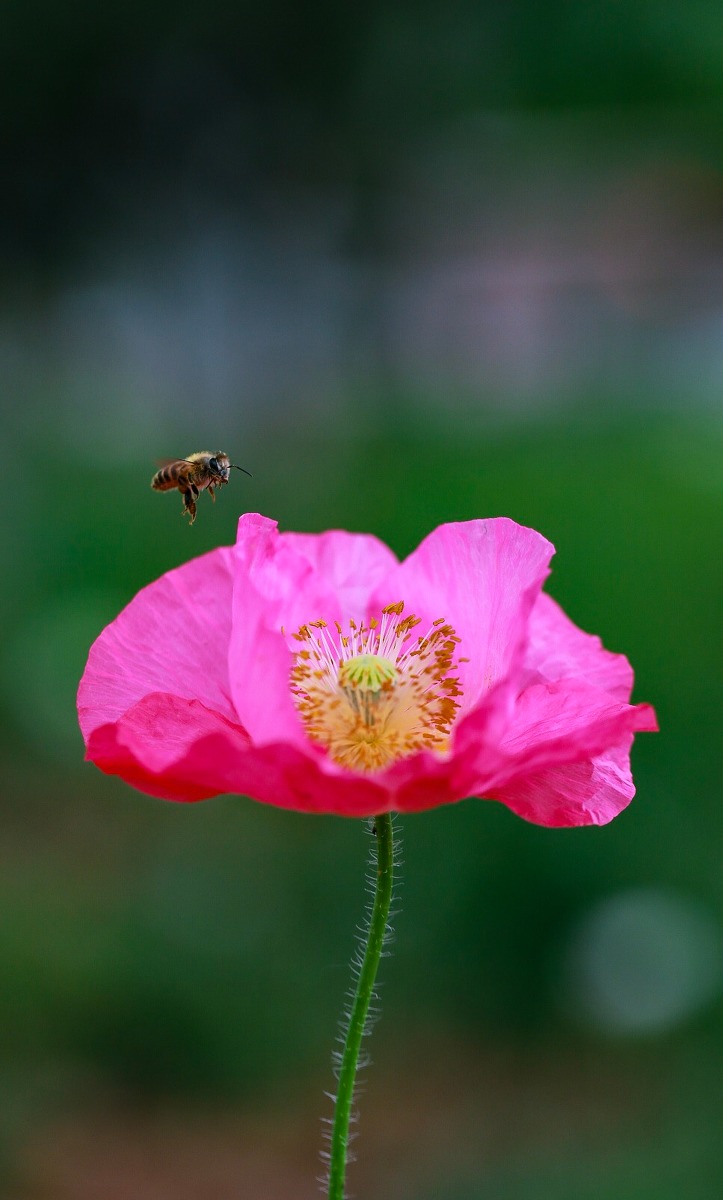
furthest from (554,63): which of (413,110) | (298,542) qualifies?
(298,542)

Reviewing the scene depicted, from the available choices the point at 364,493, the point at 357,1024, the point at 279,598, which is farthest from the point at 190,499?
the point at 364,493

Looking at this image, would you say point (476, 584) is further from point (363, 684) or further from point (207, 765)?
point (207, 765)

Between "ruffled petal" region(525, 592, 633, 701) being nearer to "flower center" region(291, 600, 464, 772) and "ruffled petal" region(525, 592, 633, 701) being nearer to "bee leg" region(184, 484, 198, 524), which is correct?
"flower center" region(291, 600, 464, 772)

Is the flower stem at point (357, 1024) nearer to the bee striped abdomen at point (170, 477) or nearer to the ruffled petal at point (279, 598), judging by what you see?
Answer: the ruffled petal at point (279, 598)

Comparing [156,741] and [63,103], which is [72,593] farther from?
[63,103]

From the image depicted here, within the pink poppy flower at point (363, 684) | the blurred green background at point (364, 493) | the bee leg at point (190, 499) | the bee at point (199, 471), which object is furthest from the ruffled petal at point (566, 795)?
the blurred green background at point (364, 493)
